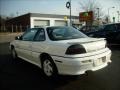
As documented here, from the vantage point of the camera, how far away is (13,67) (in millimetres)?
6594

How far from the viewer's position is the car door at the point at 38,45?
5261 mm

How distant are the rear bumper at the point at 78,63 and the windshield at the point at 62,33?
74 centimetres

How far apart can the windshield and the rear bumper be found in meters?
0.74

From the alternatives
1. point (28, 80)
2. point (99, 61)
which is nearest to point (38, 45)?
point (28, 80)

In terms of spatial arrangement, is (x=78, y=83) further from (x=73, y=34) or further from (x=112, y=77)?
(x=73, y=34)

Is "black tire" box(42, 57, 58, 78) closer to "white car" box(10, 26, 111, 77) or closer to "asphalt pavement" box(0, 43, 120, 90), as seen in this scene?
"white car" box(10, 26, 111, 77)

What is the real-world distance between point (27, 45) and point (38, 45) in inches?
34.4

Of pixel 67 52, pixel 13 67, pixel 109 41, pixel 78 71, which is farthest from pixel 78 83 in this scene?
pixel 109 41

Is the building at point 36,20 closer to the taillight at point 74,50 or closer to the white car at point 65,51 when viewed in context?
the white car at point 65,51

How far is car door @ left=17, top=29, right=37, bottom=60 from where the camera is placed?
6.01 m

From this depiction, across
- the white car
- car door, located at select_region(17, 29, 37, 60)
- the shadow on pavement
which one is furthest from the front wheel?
car door, located at select_region(17, 29, 37, 60)

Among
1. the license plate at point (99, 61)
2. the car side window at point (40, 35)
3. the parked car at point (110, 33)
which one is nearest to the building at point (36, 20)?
the parked car at point (110, 33)

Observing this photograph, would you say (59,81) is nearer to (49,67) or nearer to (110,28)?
(49,67)

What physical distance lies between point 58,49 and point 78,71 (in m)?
0.76
